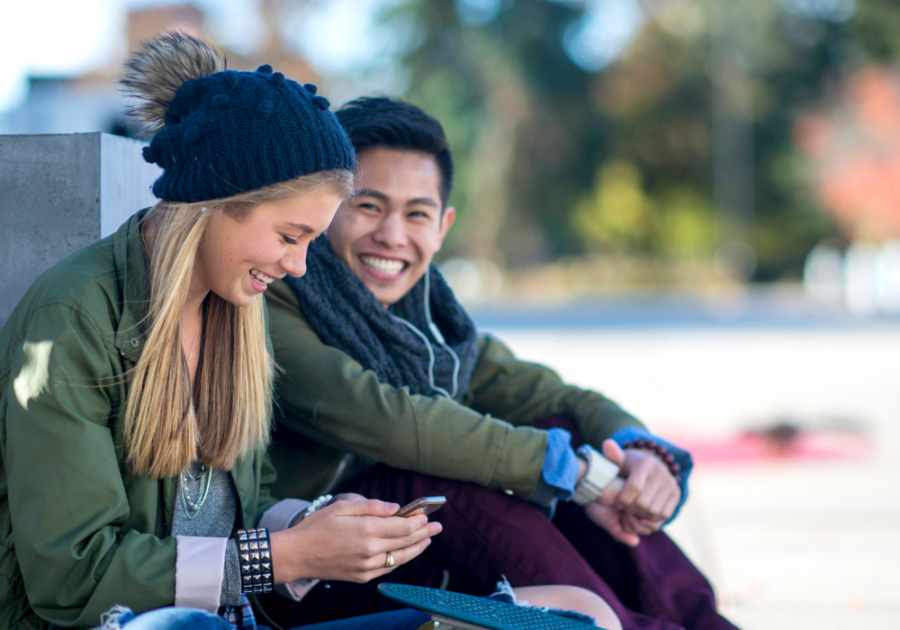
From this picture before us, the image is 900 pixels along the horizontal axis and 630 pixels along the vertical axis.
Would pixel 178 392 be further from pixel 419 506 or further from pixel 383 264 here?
pixel 383 264

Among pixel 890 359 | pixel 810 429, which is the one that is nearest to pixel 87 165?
pixel 810 429

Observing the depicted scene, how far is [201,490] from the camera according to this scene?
77.2 inches

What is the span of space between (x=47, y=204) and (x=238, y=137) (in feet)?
2.88

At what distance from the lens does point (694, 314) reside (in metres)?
21.3

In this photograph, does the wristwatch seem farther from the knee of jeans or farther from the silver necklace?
the knee of jeans

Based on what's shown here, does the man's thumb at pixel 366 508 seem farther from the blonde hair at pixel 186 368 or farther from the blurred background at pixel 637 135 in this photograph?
the blurred background at pixel 637 135

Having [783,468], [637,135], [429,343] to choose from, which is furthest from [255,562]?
[637,135]

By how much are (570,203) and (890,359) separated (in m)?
25.6

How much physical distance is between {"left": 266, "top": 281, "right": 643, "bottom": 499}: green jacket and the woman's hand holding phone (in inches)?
16.1

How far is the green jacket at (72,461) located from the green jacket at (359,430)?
62 cm

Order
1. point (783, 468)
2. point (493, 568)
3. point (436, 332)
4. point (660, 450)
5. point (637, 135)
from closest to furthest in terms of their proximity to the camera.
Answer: point (493, 568) → point (660, 450) → point (436, 332) → point (783, 468) → point (637, 135)

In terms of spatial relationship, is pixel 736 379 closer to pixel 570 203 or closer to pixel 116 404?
pixel 116 404

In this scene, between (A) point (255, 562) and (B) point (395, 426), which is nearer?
(A) point (255, 562)

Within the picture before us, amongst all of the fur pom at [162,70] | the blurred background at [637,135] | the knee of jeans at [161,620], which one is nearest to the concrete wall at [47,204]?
the fur pom at [162,70]
